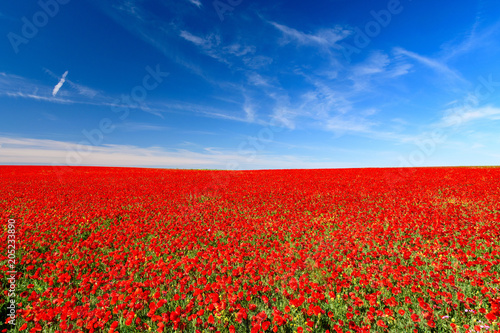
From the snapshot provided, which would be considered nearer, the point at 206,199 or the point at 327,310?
the point at 327,310

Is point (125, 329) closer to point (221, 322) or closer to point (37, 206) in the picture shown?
point (221, 322)

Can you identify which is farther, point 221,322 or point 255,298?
point 255,298

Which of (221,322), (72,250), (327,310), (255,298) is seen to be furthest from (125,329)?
(72,250)

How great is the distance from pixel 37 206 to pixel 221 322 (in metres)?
14.5

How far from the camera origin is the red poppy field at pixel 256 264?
4.02m

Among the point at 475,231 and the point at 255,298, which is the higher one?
the point at 475,231

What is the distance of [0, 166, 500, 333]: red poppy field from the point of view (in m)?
4.02

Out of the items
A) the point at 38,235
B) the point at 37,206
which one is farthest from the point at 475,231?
the point at 37,206

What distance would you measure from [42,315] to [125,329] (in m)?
1.41

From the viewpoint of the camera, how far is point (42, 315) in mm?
A: 3916

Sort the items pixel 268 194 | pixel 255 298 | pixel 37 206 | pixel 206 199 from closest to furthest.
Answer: pixel 255 298, pixel 37 206, pixel 206 199, pixel 268 194

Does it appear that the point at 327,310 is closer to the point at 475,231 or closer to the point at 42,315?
the point at 42,315

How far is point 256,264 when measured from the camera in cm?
604

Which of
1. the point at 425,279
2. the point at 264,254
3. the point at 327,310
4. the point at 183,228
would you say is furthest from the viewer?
the point at 183,228
